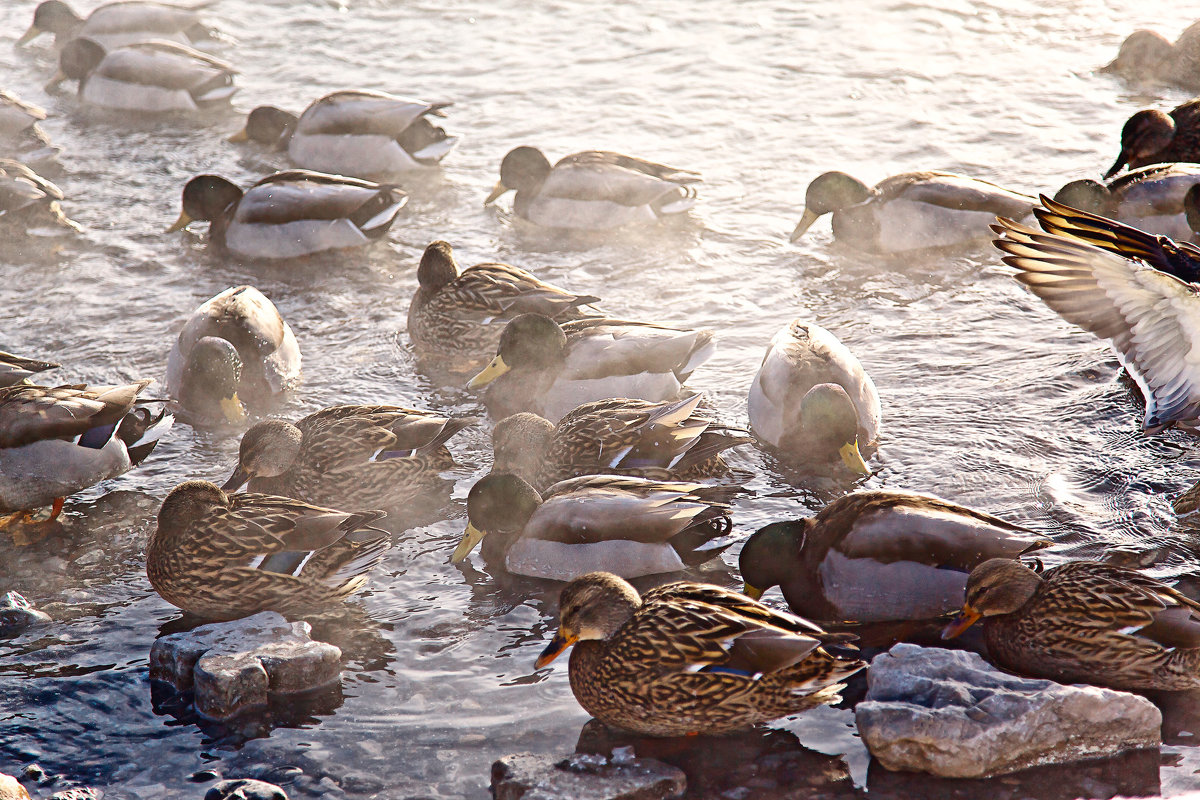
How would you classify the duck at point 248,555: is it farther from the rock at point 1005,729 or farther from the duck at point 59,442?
the rock at point 1005,729

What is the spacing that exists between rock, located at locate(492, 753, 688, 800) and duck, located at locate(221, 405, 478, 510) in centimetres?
222

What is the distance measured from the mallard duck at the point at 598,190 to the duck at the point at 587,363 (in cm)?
250

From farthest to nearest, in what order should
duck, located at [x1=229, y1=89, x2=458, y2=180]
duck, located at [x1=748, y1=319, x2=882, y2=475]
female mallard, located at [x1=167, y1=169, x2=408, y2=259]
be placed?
duck, located at [x1=229, y1=89, x2=458, y2=180]
female mallard, located at [x1=167, y1=169, x2=408, y2=259]
duck, located at [x1=748, y1=319, x2=882, y2=475]

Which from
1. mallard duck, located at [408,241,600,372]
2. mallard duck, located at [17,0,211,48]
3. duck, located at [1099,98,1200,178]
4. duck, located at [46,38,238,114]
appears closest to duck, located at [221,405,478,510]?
mallard duck, located at [408,241,600,372]

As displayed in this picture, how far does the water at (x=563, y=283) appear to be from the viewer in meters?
4.45

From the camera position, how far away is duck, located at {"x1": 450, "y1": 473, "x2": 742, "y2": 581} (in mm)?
5160

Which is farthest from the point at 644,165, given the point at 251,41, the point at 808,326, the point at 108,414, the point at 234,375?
the point at 251,41

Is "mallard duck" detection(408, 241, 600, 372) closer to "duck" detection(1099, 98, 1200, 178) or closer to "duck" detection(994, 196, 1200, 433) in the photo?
"duck" detection(994, 196, 1200, 433)

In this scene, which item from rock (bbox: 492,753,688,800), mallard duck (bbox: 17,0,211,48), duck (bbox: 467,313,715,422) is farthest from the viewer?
mallard duck (bbox: 17,0,211,48)

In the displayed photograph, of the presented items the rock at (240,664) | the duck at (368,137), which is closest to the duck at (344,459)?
the rock at (240,664)

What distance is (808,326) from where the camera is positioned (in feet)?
22.3

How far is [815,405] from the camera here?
6.00 metres

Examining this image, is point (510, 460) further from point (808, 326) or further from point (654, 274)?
point (654, 274)

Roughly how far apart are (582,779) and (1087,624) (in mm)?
1964
